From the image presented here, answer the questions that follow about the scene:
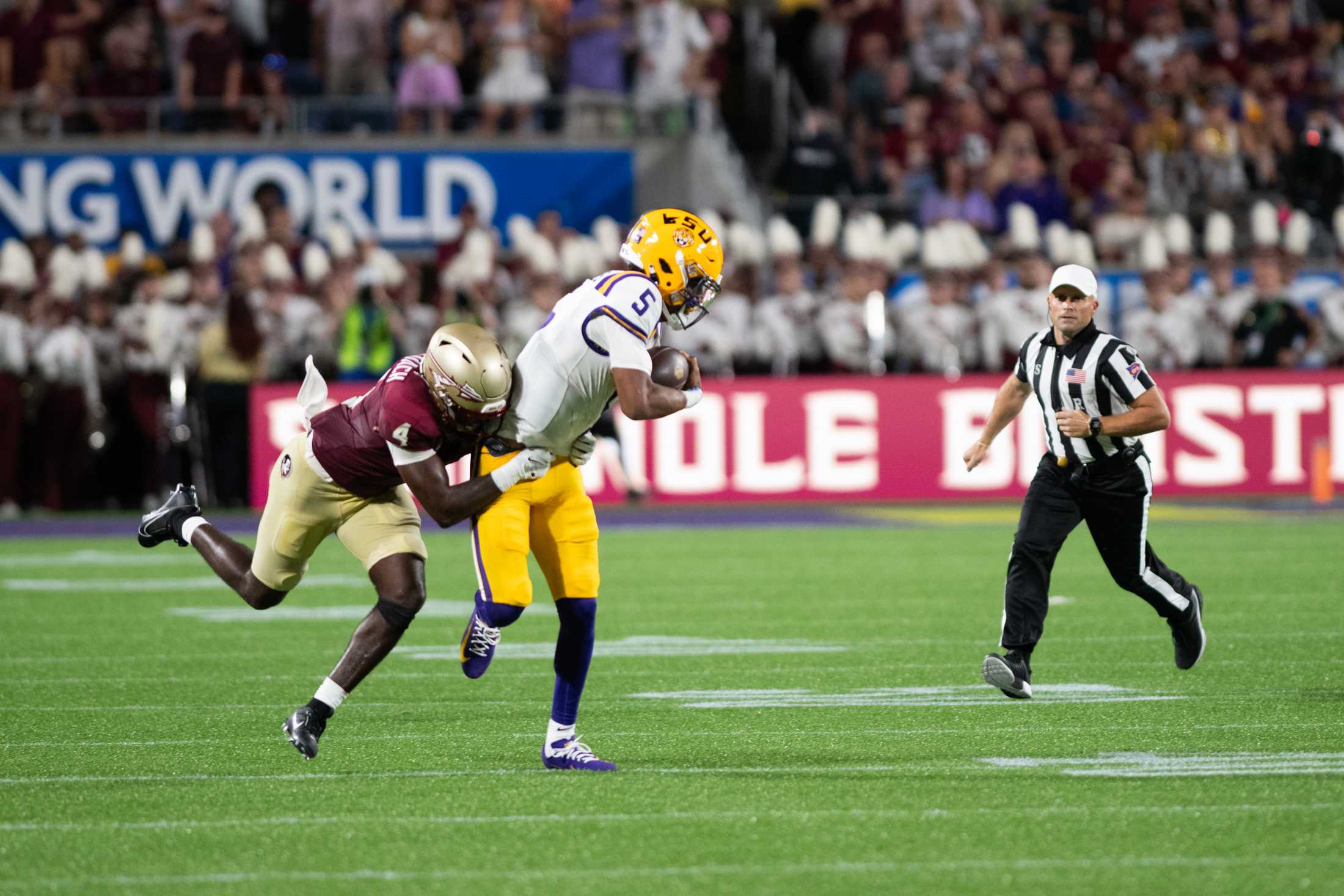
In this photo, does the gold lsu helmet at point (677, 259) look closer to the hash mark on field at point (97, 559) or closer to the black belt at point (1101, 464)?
the black belt at point (1101, 464)

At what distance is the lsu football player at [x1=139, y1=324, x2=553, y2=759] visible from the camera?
19.5 ft

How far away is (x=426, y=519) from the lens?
17.1m

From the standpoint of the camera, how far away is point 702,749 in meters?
6.37

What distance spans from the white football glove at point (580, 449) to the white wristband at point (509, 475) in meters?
0.29

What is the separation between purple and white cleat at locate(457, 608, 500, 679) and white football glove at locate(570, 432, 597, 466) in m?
0.54

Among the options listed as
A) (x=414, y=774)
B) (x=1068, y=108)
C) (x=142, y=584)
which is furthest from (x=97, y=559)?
(x=1068, y=108)

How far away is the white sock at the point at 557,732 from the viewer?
607cm

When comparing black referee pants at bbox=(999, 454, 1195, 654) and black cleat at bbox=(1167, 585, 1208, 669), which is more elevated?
black referee pants at bbox=(999, 454, 1195, 654)

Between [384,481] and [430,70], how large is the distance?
13526mm

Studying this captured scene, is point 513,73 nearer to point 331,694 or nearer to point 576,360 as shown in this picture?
point 576,360

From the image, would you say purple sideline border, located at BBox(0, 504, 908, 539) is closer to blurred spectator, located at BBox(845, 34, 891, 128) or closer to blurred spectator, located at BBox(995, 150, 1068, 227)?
blurred spectator, located at BBox(995, 150, 1068, 227)

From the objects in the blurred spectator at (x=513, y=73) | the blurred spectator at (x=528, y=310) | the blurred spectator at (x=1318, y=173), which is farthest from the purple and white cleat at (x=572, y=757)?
the blurred spectator at (x=1318, y=173)

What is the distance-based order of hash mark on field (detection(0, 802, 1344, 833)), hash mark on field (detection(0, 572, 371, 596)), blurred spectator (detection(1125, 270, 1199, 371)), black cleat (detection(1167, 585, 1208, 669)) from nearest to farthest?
1. hash mark on field (detection(0, 802, 1344, 833))
2. black cleat (detection(1167, 585, 1208, 669))
3. hash mark on field (detection(0, 572, 371, 596))
4. blurred spectator (detection(1125, 270, 1199, 371))

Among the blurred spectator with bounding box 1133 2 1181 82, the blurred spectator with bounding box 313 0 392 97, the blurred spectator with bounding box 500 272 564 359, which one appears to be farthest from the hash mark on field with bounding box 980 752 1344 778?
the blurred spectator with bounding box 1133 2 1181 82
